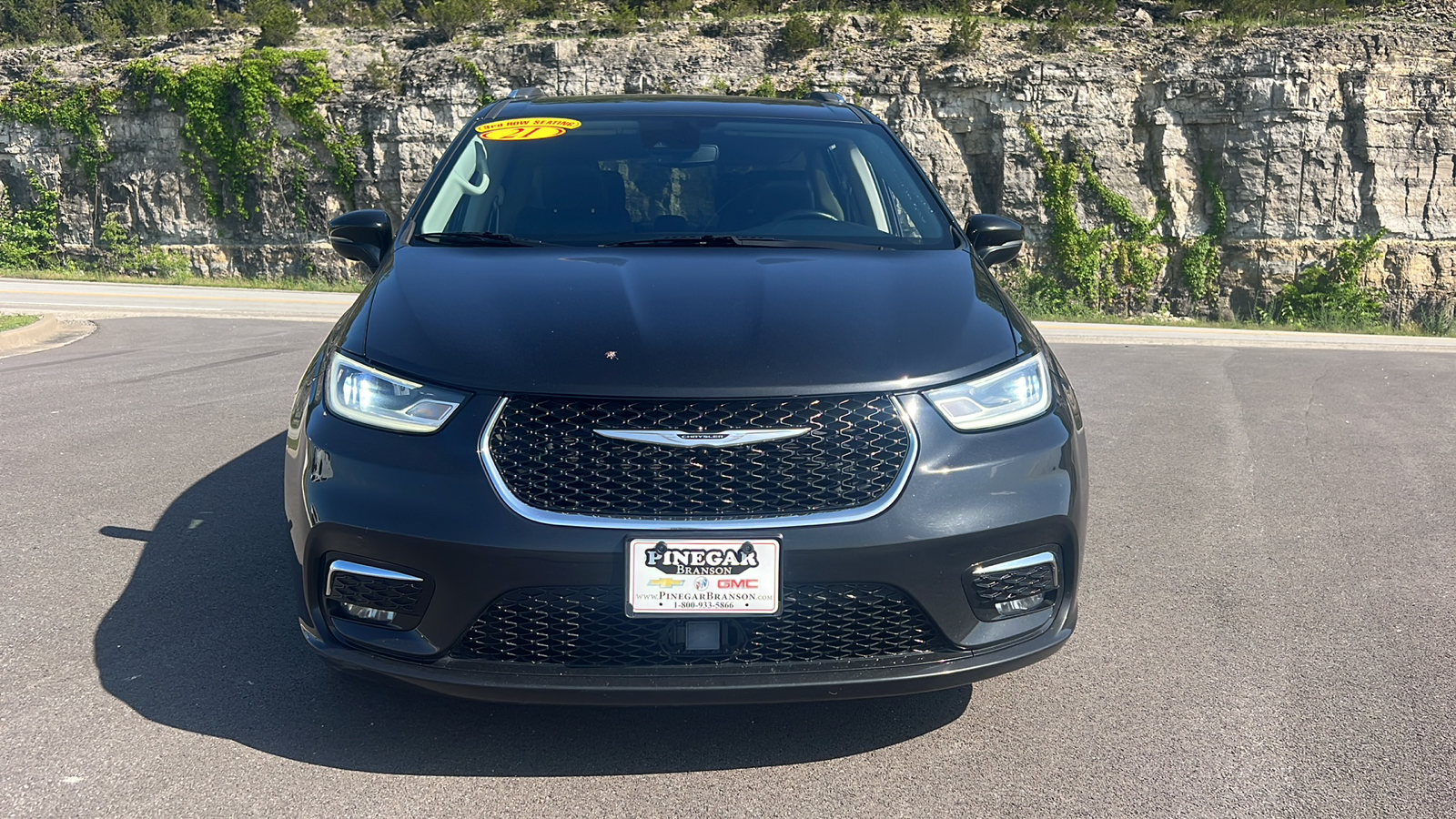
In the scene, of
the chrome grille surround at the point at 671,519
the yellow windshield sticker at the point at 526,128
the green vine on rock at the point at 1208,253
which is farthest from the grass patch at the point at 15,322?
the green vine on rock at the point at 1208,253

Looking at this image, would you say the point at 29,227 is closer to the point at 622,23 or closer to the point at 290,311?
the point at 622,23

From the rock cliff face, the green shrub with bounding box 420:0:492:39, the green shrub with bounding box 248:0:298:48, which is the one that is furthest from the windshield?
the green shrub with bounding box 248:0:298:48

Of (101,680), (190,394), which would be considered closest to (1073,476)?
(101,680)

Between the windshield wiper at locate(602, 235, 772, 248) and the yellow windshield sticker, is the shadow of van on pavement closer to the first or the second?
the windshield wiper at locate(602, 235, 772, 248)

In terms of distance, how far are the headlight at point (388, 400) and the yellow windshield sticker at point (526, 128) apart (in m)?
1.66

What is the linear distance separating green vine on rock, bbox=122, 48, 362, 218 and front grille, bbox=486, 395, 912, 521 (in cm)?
2138

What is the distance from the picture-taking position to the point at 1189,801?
2607mm

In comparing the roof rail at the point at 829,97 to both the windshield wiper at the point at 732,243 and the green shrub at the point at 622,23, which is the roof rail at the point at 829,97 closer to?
the windshield wiper at the point at 732,243

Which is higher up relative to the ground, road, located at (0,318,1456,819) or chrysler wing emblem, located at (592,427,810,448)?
chrysler wing emblem, located at (592,427,810,448)

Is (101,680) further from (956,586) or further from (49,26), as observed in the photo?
(49,26)

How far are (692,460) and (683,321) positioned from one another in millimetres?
447

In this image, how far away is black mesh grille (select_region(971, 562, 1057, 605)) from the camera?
263 centimetres

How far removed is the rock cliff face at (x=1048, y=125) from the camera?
1936cm

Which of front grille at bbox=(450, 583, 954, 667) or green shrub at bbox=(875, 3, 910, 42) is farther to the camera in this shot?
green shrub at bbox=(875, 3, 910, 42)
